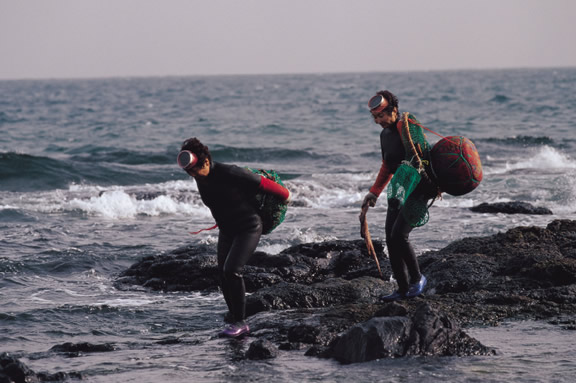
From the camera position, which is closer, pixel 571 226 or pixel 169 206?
pixel 571 226

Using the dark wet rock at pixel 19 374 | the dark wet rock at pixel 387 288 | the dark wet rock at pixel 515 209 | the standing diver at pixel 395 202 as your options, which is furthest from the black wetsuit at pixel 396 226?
the dark wet rock at pixel 515 209

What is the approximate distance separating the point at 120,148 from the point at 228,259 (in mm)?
26729

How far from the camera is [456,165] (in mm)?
6965

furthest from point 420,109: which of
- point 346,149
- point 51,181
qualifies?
point 51,181

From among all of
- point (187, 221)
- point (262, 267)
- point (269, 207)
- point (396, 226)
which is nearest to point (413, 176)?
point (396, 226)

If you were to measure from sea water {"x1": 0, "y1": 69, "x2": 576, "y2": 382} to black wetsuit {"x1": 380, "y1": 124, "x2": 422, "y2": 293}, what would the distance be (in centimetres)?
96

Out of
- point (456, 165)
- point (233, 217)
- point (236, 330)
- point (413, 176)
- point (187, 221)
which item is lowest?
point (187, 221)

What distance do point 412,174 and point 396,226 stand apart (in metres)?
0.52

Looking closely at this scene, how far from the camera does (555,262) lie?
8133mm

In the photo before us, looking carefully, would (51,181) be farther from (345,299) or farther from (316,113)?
(316,113)

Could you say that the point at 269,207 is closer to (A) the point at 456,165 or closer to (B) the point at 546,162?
(A) the point at 456,165

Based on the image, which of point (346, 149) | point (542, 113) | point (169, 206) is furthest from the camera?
point (542, 113)

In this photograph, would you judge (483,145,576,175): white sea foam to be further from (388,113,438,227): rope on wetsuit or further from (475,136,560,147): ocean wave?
(388,113,438,227): rope on wetsuit

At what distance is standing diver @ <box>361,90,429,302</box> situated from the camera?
7094 mm
